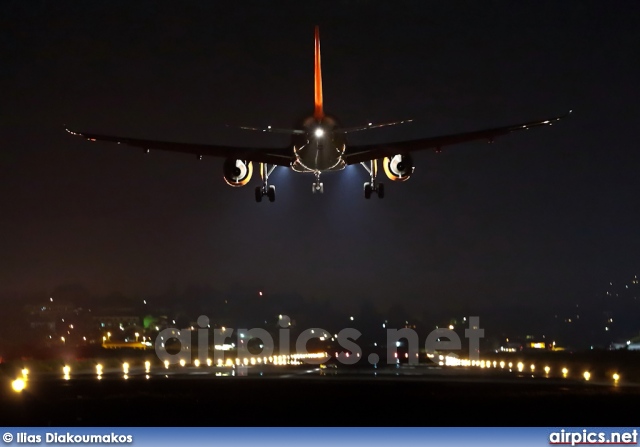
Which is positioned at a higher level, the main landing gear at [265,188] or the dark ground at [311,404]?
the main landing gear at [265,188]

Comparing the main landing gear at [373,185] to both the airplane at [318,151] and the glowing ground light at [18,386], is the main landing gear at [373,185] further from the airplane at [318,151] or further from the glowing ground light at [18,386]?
the glowing ground light at [18,386]

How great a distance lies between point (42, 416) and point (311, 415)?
23.0ft

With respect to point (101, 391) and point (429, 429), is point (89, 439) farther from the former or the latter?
point (101, 391)

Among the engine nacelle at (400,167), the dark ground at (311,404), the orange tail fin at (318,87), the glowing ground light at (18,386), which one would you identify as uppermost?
the orange tail fin at (318,87)

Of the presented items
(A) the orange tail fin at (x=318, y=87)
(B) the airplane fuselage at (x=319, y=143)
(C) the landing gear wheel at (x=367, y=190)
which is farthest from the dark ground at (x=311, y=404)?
(C) the landing gear wheel at (x=367, y=190)

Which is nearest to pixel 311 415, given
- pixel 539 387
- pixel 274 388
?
pixel 274 388

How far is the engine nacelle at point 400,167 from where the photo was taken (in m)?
51.3

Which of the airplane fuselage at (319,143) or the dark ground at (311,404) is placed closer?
the dark ground at (311,404)

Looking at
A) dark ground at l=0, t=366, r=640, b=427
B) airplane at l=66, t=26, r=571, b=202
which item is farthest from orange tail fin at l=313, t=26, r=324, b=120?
dark ground at l=0, t=366, r=640, b=427

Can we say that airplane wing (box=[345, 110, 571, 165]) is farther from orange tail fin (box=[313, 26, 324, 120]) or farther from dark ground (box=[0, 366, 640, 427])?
dark ground (box=[0, 366, 640, 427])

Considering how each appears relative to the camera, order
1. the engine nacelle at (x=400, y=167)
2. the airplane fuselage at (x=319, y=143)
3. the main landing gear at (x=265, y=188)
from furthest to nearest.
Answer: the main landing gear at (x=265, y=188) < the engine nacelle at (x=400, y=167) < the airplane fuselage at (x=319, y=143)

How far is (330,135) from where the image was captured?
4594cm

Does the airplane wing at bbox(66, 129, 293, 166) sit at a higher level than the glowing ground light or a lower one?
higher

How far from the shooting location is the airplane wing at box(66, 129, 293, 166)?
164 ft
